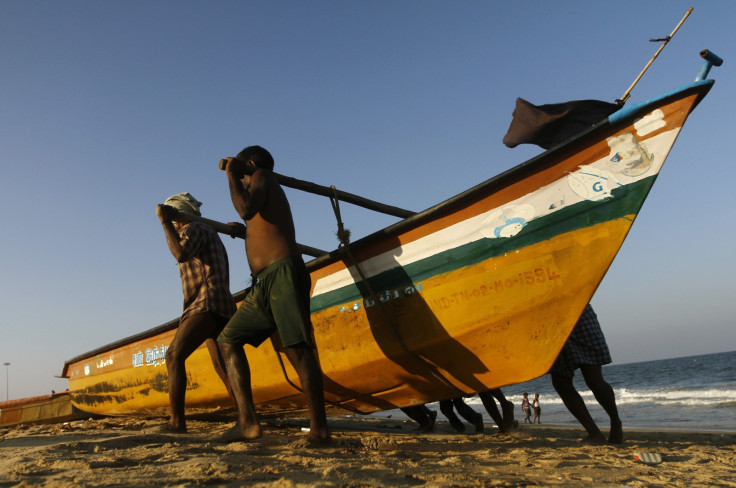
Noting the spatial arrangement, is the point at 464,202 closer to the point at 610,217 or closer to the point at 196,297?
the point at 610,217

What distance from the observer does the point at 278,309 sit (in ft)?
9.93

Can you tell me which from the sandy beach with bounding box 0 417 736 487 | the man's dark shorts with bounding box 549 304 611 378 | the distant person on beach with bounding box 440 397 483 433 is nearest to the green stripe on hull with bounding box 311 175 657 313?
the man's dark shorts with bounding box 549 304 611 378

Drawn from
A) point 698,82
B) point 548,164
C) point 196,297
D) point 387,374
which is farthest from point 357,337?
point 698,82

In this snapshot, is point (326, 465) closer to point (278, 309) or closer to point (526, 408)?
point (278, 309)

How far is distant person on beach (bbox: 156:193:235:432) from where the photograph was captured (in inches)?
141

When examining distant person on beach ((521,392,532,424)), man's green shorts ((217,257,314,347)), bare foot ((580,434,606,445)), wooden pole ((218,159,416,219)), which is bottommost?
distant person on beach ((521,392,532,424))

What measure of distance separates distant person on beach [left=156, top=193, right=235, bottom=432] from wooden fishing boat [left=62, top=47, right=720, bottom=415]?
0.88 metres

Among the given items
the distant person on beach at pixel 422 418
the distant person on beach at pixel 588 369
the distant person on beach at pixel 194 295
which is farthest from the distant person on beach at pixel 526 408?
the distant person on beach at pixel 194 295

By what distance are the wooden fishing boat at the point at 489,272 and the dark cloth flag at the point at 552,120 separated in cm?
88

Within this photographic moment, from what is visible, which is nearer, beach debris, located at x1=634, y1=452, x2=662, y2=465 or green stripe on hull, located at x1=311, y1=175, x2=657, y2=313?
beach debris, located at x1=634, y1=452, x2=662, y2=465

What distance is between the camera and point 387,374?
4.18 m

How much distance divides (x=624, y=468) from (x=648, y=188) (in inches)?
66.0

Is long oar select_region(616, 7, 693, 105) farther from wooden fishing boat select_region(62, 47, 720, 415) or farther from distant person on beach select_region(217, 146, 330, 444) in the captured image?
distant person on beach select_region(217, 146, 330, 444)

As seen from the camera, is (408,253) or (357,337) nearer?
(408,253)
